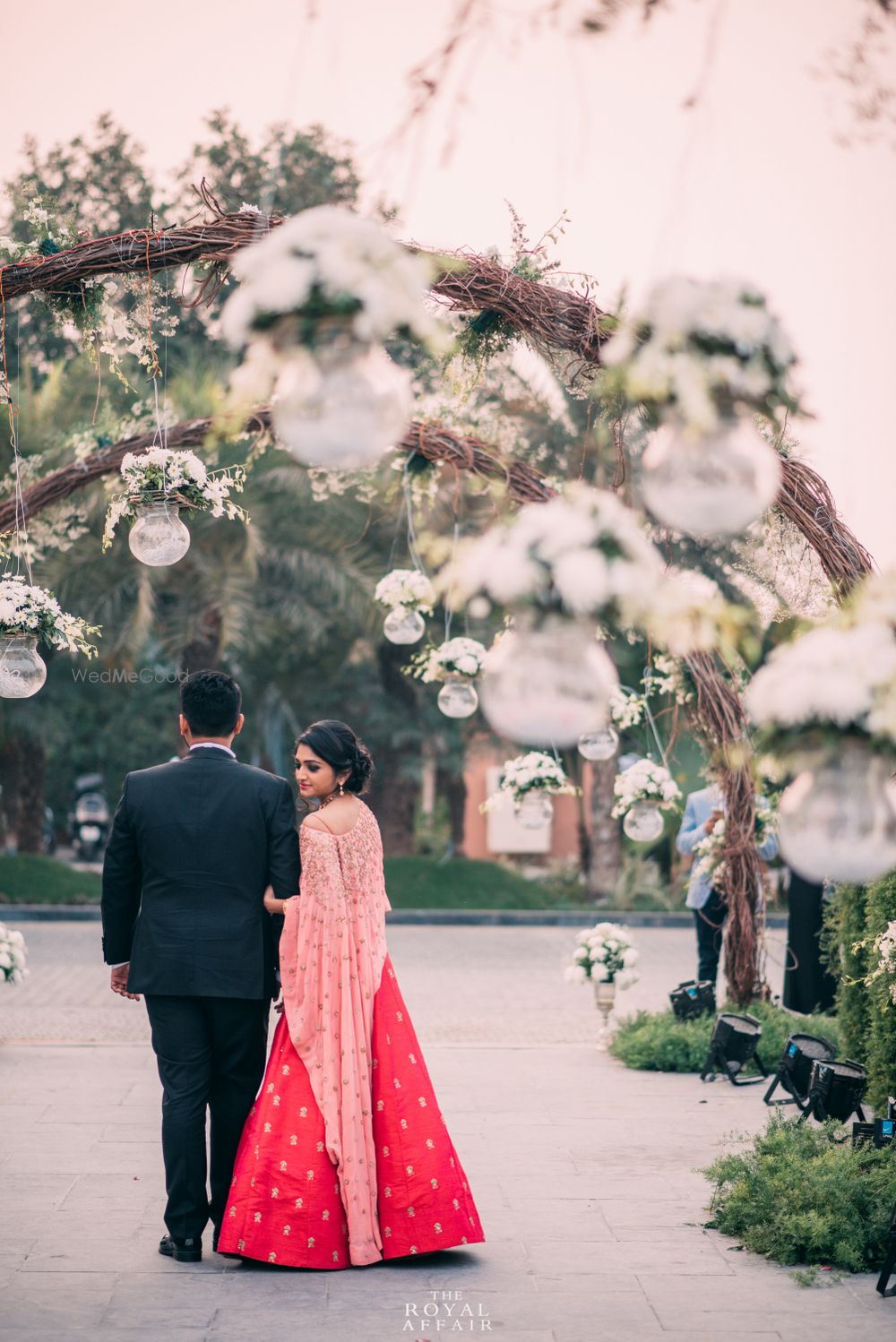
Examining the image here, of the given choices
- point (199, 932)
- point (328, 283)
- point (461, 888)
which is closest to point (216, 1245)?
point (199, 932)

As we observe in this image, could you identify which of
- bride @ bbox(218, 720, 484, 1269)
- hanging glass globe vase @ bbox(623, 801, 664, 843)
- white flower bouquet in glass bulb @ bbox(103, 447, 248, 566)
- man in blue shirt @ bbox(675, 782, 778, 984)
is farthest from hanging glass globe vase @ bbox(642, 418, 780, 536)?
man in blue shirt @ bbox(675, 782, 778, 984)

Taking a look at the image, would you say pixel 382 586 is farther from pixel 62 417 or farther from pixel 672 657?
pixel 62 417

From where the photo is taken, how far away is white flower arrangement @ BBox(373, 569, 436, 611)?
8.98 metres

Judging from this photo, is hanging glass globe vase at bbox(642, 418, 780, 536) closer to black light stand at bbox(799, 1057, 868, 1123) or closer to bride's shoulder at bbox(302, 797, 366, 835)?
bride's shoulder at bbox(302, 797, 366, 835)

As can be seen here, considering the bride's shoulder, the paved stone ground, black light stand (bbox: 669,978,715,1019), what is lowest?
the paved stone ground

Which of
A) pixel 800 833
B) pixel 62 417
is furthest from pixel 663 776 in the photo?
pixel 62 417

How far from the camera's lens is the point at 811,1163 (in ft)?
18.0

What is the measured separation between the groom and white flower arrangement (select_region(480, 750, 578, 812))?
4926mm

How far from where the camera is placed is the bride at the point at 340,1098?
16.3 feet

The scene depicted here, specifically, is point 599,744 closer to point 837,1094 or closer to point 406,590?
point 406,590

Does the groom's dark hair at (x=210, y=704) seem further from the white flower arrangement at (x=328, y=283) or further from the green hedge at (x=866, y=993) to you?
the green hedge at (x=866, y=993)

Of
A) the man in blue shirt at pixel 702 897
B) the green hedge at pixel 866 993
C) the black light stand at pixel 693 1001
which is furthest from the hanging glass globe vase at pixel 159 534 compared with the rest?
the black light stand at pixel 693 1001

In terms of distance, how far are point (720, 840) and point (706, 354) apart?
21.5 feet

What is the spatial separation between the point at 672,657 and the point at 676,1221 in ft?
11.3
